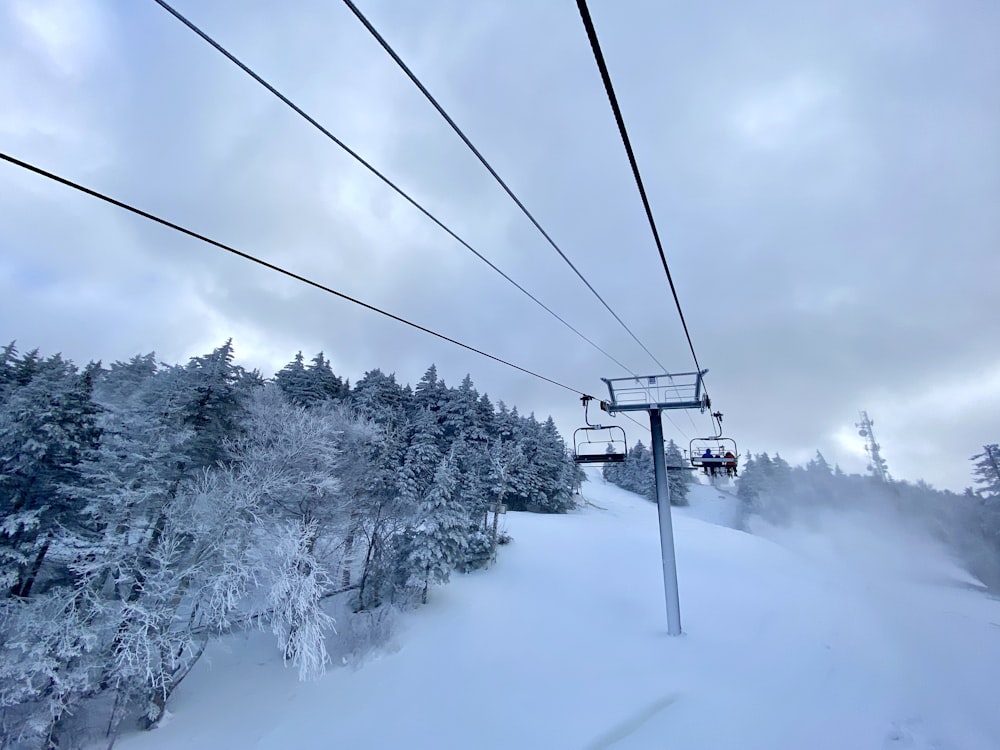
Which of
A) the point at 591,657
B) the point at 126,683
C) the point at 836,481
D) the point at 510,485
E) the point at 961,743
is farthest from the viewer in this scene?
the point at 836,481

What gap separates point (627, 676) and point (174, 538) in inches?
627

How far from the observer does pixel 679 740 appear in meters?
8.70

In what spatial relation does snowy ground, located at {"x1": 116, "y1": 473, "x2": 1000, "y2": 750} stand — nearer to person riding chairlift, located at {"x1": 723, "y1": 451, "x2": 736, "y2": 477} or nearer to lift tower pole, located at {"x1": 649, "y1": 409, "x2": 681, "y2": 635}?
lift tower pole, located at {"x1": 649, "y1": 409, "x2": 681, "y2": 635}

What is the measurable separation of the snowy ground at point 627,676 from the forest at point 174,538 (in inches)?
62.8

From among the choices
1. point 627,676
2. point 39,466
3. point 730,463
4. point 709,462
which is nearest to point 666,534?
point 709,462

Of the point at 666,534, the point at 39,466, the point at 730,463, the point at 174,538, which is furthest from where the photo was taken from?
the point at 730,463

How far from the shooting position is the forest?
40.0 ft

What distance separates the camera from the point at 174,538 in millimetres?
14086

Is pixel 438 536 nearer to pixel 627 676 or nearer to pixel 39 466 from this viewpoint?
pixel 627 676

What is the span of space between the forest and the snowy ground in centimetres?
160

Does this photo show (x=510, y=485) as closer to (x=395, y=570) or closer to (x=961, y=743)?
(x=395, y=570)

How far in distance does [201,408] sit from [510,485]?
1254 inches

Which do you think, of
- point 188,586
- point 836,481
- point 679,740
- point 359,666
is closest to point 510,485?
point 359,666

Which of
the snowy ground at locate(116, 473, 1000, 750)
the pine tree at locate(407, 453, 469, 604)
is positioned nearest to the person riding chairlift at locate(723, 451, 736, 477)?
the snowy ground at locate(116, 473, 1000, 750)
